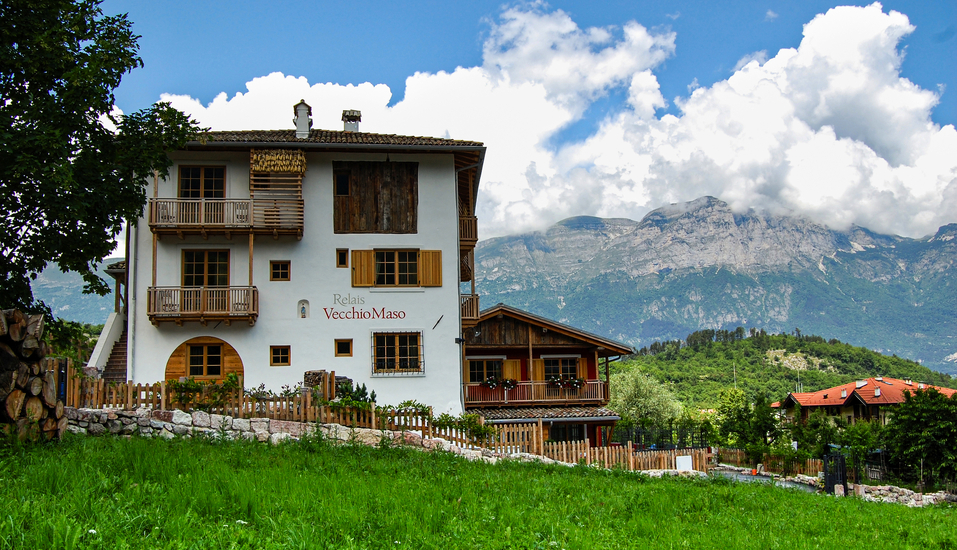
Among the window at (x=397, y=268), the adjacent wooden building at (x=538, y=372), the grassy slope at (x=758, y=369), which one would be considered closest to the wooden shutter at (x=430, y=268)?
the window at (x=397, y=268)

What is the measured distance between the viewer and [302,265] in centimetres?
2466

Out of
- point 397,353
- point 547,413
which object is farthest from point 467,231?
point 547,413

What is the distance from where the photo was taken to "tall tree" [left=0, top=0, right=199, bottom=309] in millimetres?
12656

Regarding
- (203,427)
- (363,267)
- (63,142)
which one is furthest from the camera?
(363,267)

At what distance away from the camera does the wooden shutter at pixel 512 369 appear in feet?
102

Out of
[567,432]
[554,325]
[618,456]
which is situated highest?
[554,325]

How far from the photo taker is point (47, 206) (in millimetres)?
12969

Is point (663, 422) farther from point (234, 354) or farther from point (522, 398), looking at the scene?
point (234, 354)

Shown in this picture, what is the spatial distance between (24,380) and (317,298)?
13.5 meters

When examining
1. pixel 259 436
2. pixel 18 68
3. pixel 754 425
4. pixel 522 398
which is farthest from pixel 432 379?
pixel 754 425

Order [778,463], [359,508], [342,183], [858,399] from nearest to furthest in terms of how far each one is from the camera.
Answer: [359,508], [342,183], [778,463], [858,399]

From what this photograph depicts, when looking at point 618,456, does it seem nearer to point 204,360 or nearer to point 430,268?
point 430,268

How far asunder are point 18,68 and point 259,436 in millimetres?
9040

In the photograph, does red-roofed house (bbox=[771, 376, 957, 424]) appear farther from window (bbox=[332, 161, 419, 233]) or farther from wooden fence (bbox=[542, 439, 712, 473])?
window (bbox=[332, 161, 419, 233])
